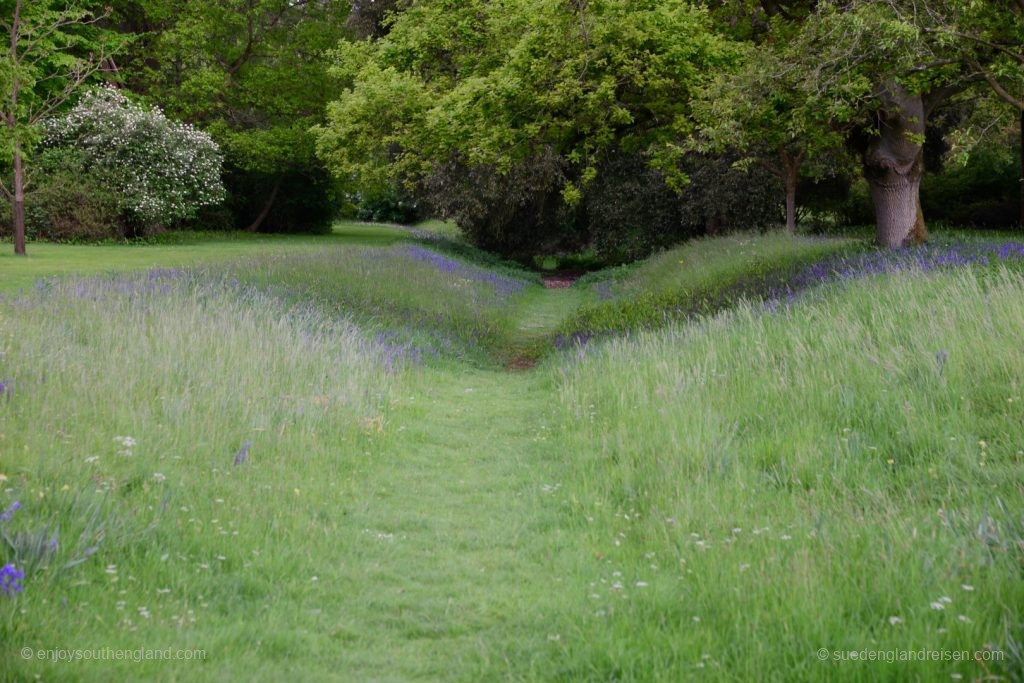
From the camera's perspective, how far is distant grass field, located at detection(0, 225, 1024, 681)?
3316 mm

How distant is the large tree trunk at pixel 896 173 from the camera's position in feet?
49.2

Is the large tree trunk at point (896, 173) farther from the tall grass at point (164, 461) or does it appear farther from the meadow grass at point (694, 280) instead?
the tall grass at point (164, 461)

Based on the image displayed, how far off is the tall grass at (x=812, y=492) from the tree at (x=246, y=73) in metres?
34.7

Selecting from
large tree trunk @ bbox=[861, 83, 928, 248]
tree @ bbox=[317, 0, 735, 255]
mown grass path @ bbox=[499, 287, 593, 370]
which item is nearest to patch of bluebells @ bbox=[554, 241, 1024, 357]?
mown grass path @ bbox=[499, 287, 593, 370]

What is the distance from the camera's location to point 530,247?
33.6 m

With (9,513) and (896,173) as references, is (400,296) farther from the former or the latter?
(9,513)

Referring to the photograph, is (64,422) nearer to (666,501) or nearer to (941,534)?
(666,501)

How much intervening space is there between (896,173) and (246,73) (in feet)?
118

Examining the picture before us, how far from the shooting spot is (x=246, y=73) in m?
42.1

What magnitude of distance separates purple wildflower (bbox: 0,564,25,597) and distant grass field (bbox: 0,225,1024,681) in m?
0.04

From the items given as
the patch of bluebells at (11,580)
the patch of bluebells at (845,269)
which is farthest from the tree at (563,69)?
the patch of bluebells at (11,580)

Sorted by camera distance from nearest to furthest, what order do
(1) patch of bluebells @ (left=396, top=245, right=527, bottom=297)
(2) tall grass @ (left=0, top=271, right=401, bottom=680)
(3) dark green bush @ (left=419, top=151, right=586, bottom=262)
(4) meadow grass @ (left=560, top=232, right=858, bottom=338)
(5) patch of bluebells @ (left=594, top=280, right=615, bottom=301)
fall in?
1. (2) tall grass @ (left=0, top=271, right=401, bottom=680)
2. (4) meadow grass @ (left=560, top=232, right=858, bottom=338)
3. (5) patch of bluebells @ (left=594, top=280, right=615, bottom=301)
4. (1) patch of bluebells @ (left=396, top=245, right=527, bottom=297)
5. (3) dark green bush @ (left=419, top=151, right=586, bottom=262)

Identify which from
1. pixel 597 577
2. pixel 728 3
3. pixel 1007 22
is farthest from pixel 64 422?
pixel 728 3

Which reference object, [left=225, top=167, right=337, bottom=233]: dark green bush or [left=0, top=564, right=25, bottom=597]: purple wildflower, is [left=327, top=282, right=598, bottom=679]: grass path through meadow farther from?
[left=225, top=167, right=337, bottom=233]: dark green bush
